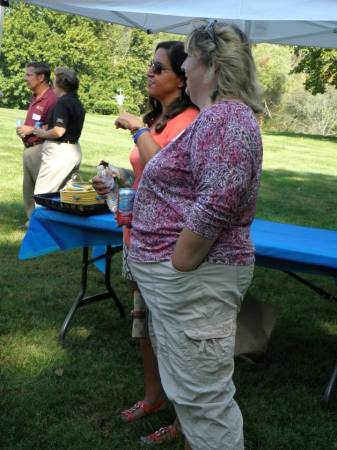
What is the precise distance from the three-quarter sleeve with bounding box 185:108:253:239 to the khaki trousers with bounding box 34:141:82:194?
15.7ft

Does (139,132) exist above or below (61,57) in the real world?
above

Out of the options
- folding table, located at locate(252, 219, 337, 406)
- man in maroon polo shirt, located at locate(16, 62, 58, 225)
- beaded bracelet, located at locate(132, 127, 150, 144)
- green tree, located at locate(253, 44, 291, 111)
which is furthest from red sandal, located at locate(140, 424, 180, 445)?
green tree, located at locate(253, 44, 291, 111)

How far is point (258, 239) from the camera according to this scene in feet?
11.5

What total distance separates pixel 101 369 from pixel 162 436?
2.83 feet

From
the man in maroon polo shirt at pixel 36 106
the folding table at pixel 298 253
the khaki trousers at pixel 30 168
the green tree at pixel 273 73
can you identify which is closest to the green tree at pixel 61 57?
the green tree at pixel 273 73

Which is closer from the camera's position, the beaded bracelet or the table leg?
the beaded bracelet

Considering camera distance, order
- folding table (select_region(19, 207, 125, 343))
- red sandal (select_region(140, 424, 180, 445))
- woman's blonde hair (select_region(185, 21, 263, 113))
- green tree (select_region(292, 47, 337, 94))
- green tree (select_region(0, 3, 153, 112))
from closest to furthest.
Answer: woman's blonde hair (select_region(185, 21, 263, 113)) → red sandal (select_region(140, 424, 180, 445)) → folding table (select_region(19, 207, 125, 343)) → green tree (select_region(292, 47, 337, 94)) → green tree (select_region(0, 3, 153, 112))

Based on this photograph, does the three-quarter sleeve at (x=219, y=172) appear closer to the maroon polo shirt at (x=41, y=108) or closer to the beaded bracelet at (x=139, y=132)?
the beaded bracelet at (x=139, y=132)

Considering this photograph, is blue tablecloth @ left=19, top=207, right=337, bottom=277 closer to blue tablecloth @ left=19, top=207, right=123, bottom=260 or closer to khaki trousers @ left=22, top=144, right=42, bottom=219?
blue tablecloth @ left=19, top=207, right=123, bottom=260

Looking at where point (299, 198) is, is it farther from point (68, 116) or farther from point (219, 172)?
point (219, 172)

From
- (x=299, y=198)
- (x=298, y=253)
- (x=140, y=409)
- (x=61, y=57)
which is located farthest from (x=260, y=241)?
(x=61, y=57)

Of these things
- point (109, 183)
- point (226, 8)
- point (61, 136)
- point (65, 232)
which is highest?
point (226, 8)

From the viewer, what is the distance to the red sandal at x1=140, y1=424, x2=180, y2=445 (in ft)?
9.68

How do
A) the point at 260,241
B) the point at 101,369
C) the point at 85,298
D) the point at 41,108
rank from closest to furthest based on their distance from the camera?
the point at 260,241 → the point at 101,369 → the point at 85,298 → the point at 41,108
